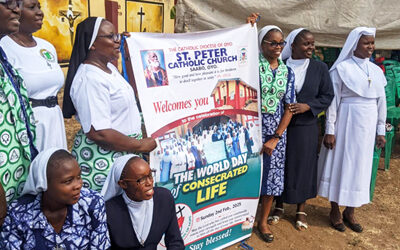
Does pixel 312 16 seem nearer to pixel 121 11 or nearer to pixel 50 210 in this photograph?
pixel 121 11

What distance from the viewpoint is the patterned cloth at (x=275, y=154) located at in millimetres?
3494

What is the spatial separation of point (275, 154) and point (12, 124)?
2342 mm

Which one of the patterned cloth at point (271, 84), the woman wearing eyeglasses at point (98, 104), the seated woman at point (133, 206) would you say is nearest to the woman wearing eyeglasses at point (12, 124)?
the woman wearing eyeglasses at point (98, 104)

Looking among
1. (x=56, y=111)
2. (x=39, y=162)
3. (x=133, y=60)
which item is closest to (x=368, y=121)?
(x=133, y=60)

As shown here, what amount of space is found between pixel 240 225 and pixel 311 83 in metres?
1.46

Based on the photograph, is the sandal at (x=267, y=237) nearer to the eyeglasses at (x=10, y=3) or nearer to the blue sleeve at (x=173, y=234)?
the blue sleeve at (x=173, y=234)

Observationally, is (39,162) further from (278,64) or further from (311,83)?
(311,83)

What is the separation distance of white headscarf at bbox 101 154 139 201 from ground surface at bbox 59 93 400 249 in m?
1.71

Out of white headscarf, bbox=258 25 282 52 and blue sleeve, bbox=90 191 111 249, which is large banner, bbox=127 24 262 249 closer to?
white headscarf, bbox=258 25 282 52

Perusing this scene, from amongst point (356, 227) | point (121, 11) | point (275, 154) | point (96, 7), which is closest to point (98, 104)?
point (275, 154)

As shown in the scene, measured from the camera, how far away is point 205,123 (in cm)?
311

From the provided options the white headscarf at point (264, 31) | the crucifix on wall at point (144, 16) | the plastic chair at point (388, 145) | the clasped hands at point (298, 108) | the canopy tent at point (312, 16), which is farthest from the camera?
the crucifix on wall at point (144, 16)

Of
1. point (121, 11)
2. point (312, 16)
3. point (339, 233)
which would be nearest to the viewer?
point (339, 233)

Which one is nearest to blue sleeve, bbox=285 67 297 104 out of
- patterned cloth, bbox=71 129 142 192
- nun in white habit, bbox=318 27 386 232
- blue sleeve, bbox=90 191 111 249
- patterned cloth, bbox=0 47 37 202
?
nun in white habit, bbox=318 27 386 232
